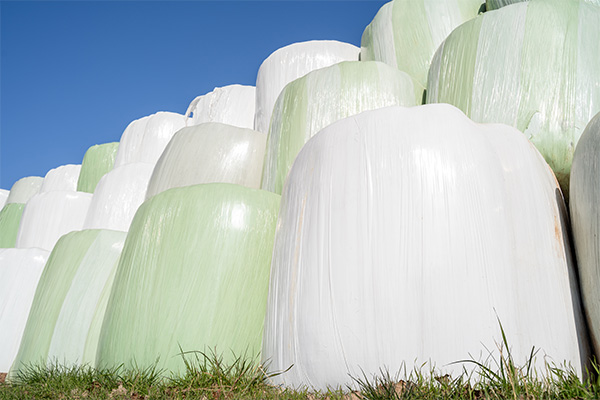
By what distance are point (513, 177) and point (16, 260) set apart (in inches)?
127

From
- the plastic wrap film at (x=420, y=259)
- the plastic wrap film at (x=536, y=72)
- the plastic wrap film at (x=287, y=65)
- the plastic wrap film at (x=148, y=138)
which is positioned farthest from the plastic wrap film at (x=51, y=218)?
the plastic wrap film at (x=536, y=72)

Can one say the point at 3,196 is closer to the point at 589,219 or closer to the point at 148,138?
the point at 148,138

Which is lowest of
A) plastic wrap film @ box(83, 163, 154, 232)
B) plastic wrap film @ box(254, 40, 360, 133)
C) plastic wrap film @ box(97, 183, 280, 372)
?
plastic wrap film @ box(97, 183, 280, 372)

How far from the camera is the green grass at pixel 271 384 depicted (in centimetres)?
122

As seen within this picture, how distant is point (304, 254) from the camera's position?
174cm

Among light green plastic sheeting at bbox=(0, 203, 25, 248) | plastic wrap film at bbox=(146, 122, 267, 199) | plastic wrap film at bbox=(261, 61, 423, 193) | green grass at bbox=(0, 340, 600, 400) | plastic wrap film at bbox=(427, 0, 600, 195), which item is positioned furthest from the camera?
light green plastic sheeting at bbox=(0, 203, 25, 248)

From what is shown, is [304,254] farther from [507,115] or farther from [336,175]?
[507,115]

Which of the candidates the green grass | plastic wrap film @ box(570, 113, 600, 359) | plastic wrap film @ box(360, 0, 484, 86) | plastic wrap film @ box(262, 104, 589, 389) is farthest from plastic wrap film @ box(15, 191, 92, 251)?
plastic wrap film @ box(570, 113, 600, 359)

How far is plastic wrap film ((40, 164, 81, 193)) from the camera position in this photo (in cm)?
582

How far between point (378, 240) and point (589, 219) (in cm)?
65

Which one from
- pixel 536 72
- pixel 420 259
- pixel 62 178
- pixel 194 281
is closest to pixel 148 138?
pixel 62 178

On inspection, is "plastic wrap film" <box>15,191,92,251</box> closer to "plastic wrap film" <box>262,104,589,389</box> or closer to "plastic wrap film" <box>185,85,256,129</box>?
"plastic wrap film" <box>185,85,256,129</box>

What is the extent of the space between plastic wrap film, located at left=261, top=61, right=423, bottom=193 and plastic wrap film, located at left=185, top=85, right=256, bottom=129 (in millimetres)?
1558

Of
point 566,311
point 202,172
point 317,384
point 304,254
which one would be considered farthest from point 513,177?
point 202,172
